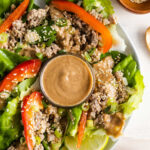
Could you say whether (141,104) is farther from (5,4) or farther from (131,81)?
Result: (5,4)

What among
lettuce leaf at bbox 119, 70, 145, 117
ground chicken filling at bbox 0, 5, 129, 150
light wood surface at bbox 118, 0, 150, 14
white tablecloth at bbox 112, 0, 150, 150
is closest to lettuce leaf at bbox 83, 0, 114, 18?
ground chicken filling at bbox 0, 5, 129, 150

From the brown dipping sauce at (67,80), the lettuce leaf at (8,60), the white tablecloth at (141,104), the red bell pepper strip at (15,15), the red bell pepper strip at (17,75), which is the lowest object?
the white tablecloth at (141,104)

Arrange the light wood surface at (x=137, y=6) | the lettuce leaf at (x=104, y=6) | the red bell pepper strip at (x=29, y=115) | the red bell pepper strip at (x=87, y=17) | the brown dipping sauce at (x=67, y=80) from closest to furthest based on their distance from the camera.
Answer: the red bell pepper strip at (x=29, y=115)
the brown dipping sauce at (x=67, y=80)
the red bell pepper strip at (x=87, y=17)
the lettuce leaf at (x=104, y=6)
the light wood surface at (x=137, y=6)

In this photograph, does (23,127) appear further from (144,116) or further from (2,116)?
(144,116)

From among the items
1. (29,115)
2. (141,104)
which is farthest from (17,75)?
(141,104)

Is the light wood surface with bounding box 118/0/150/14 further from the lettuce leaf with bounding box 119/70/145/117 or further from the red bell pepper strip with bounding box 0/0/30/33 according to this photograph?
the red bell pepper strip with bounding box 0/0/30/33

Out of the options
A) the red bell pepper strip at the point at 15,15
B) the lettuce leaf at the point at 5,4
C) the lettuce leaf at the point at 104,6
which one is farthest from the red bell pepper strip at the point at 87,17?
the lettuce leaf at the point at 5,4

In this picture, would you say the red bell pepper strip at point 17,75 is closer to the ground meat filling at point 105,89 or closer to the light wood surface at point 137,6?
the ground meat filling at point 105,89

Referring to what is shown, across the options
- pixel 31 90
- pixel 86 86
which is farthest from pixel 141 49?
pixel 31 90
